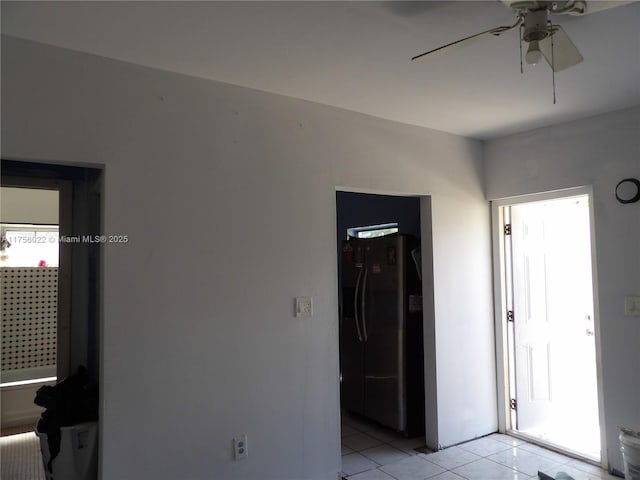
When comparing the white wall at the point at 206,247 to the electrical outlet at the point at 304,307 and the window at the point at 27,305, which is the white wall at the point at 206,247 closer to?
the electrical outlet at the point at 304,307

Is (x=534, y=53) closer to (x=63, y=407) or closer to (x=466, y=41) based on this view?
(x=466, y=41)

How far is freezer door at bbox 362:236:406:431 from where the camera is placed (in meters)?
3.61

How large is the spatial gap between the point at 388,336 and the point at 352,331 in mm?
483

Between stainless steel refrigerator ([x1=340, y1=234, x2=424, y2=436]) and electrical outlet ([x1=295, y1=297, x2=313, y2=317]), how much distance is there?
1.12 metres

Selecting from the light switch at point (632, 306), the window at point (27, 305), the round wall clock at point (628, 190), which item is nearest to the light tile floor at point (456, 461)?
the light switch at point (632, 306)

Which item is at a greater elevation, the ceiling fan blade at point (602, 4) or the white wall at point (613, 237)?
the ceiling fan blade at point (602, 4)

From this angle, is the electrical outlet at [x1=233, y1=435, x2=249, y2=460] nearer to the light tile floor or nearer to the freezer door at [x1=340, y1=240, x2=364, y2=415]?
the light tile floor

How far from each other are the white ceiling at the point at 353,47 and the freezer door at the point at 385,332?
1338 millimetres

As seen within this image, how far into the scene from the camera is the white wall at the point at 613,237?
2906 millimetres

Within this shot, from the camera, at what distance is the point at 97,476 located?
2.16 metres

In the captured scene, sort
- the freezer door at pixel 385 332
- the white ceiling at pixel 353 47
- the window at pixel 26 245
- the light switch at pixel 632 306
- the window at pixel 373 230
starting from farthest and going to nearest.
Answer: the window at pixel 373 230
the freezer door at pixel 385 332
the window at pixel 26 245
the light switch at pixel 632 306
the white ceiling at pixel 353 47

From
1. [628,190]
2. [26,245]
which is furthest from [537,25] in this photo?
[26,245]

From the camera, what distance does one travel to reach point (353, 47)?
6.81ft

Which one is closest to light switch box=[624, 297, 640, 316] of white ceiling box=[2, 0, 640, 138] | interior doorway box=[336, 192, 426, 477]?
white ceiling box=[2, 0, 640, 138]
